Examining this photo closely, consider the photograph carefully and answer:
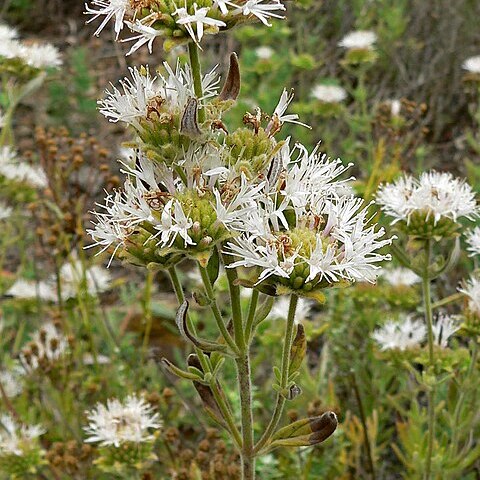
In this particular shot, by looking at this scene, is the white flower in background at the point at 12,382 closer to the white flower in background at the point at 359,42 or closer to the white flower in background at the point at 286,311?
the white flower in background at the point at 286,311

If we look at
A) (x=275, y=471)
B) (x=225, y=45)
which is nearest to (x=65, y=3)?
(x=225, y=45)

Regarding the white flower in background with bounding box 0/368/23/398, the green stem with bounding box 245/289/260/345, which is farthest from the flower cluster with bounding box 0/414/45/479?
the green stem with bounding box 245/289/260/345

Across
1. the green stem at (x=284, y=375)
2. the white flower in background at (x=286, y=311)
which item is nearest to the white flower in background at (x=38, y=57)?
the white flower in background at (x=286, y=311)

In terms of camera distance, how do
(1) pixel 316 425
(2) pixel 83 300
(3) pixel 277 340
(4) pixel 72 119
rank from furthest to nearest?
1. (4) pixel 72 119
2. (2) pixel 83 300
3. (3) pixel 277 340
4. (1) pixel 316 425

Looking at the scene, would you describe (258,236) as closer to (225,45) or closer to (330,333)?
(330,333)

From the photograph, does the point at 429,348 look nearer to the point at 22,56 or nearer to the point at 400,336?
the point at 400,336

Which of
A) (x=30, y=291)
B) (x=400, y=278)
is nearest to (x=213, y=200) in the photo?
(x=400, y=278)
